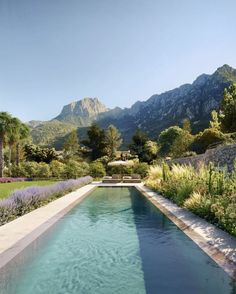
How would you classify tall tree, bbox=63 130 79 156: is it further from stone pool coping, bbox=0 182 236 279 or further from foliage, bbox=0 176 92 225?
stone pool coping, bbox=0 182 236 279

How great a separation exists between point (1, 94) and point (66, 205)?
16.9 m

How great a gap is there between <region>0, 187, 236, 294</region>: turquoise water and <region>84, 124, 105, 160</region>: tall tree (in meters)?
51.4

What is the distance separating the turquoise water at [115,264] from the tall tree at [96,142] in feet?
169

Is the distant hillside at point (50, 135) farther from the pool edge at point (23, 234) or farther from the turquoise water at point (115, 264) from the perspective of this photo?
the turquoise water at point (115, 264)

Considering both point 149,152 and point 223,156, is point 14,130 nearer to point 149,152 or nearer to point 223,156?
point 149,152

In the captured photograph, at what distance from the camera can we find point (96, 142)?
60750mm

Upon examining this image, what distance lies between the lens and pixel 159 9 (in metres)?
14.1

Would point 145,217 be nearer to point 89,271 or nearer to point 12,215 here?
point 12,215

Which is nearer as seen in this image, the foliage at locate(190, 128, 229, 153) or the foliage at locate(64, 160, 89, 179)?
the foliage at locate(64, 160, 89, 179)

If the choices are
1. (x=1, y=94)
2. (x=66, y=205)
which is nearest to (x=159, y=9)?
(x=66, y=205)

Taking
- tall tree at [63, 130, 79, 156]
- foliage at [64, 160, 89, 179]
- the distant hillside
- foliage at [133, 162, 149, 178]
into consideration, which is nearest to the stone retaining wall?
foliage at [133, 162, 149, 178]

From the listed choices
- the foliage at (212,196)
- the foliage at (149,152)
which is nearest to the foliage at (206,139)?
the foliage at (149,152)

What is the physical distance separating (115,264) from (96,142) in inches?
2188

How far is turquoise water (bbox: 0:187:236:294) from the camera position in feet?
14.0
